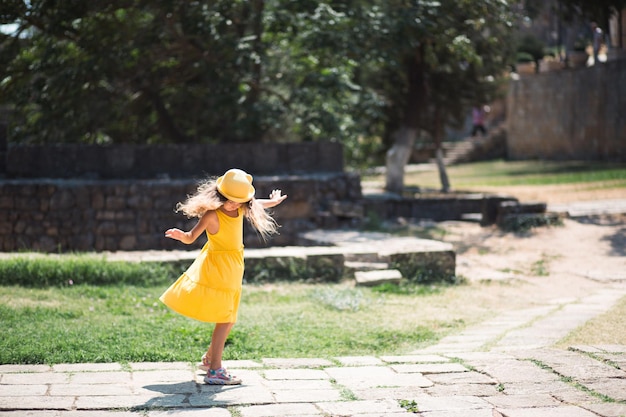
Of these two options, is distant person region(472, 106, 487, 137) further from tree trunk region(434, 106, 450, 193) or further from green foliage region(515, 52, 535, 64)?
tree trunk region(434, 106, 450, 193)

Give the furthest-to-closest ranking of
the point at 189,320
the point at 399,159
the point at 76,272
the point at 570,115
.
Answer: the point at 570,115 < the point at 399,159 < the point at 76,272 < the point at 189,320

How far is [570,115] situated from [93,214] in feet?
57.3

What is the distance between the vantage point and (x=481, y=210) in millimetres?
14984

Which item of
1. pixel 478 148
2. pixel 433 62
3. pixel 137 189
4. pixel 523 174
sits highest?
pixel 433 62

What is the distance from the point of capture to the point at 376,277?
882 centimetres

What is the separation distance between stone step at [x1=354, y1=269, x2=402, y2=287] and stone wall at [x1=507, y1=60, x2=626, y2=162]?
15.3 m

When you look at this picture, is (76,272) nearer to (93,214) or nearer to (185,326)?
(185,326)

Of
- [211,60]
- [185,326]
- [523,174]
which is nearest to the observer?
[185,326]

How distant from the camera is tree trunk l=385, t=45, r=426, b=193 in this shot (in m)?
18.3

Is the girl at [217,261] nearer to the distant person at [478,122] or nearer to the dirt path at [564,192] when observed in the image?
the dirt path at [564,192]

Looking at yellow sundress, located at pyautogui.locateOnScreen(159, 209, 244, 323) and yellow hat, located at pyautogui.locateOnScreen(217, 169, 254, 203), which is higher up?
yellow hat, located at pyautogui.locateOnScreen(217, 169, 254, 203)

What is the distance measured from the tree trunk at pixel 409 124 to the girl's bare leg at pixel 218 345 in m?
13.5

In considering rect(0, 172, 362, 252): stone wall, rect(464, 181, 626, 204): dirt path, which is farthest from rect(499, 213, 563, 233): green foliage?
rect(0, 172, 362, 252): stone wall

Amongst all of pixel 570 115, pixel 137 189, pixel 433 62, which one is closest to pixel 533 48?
pixel 570 115
